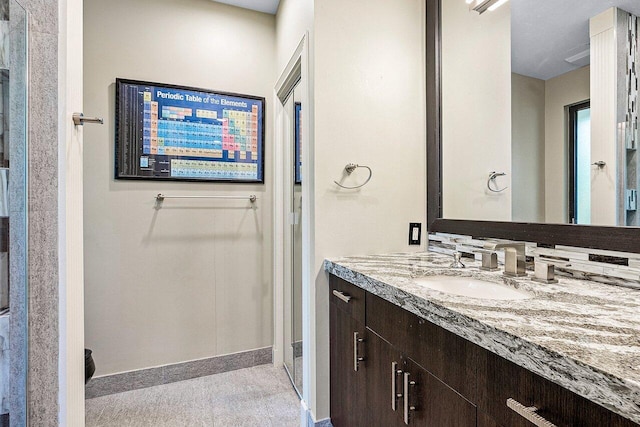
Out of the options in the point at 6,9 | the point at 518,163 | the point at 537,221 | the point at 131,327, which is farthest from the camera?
the point at 131,327

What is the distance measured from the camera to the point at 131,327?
6.84 ft

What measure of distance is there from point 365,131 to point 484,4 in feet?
2.55

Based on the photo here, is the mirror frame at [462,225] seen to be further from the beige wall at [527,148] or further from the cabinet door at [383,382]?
the cabinet door at [383,382]

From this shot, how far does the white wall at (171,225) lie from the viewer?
6.60ft

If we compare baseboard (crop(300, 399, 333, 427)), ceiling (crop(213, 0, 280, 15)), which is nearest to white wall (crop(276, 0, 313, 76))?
ceiling (crop(213, 0, 280, 15))

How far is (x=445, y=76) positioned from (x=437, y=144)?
359 mm

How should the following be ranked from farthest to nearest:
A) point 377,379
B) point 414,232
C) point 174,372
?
point 174,372 → point 414,232 → point 377,379

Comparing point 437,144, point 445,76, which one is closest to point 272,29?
point 445,76

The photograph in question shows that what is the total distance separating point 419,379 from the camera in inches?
37.2

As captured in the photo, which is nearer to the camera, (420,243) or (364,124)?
(364,124)

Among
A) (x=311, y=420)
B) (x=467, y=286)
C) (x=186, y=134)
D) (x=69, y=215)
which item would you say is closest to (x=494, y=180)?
(x=467, y=286)

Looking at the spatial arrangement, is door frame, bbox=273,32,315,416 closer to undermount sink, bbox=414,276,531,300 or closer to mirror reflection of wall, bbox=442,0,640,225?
undermount sink, bbox=414,276,531,300

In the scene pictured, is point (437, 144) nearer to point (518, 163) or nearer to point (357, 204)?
point (518, 163)

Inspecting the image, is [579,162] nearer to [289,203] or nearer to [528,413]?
[528,413]
